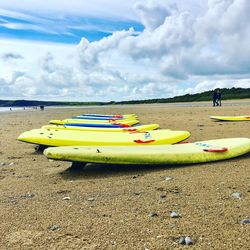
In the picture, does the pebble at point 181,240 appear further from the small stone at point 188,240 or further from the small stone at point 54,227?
the small stone at point 54,227

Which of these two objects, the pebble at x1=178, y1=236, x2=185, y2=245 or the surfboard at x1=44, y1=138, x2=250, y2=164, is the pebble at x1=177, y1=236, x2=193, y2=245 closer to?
the pebble at x1=178, y1=236, x2=185, y2=245

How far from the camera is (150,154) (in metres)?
4.80

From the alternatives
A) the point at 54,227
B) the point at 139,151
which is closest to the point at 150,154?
the point at 139,151

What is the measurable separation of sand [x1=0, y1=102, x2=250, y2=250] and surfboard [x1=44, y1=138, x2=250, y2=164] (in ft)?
0.44

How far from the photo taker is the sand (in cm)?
250

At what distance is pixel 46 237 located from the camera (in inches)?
103

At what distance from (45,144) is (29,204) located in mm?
2935

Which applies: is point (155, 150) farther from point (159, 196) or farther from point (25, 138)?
point (25, 138)

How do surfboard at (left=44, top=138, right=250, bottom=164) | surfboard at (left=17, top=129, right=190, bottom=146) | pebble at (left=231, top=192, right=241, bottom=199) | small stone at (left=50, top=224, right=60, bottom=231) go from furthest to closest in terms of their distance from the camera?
surfboard at (left=17, top=129, right=190, bottom=146), surfboard at (left=44, top=138, right=250, bottom=164), pebble at (left=231, top=192, right=241, bottom=199), small stone at (left=50, top=224, right=60, bottom=231)

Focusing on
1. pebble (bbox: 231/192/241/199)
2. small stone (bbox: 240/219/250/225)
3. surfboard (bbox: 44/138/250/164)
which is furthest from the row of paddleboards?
small stone (bbox: 240/219/250/225)

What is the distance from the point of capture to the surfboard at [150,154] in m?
4.60

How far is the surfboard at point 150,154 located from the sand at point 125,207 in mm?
134

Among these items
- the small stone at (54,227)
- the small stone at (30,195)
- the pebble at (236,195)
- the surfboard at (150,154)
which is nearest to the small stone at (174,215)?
the pebble at (236,195)

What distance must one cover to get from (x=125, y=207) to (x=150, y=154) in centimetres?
172
